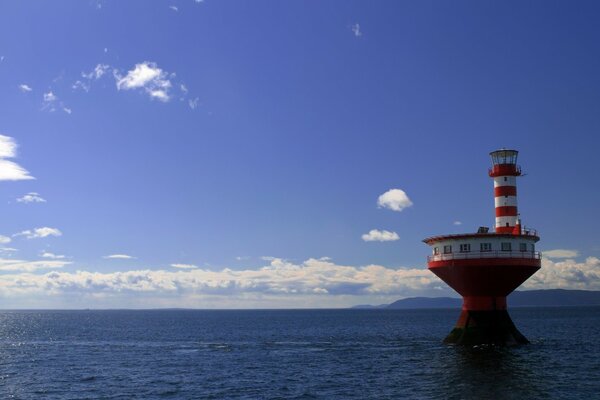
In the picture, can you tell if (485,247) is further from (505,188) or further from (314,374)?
(314,374)

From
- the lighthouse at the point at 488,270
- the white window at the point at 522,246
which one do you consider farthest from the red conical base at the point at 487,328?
the white window at the point at 522,246

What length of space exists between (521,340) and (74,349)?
53.5 meters

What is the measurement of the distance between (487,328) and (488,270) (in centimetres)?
564

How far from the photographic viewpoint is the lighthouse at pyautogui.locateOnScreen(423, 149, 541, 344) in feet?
172

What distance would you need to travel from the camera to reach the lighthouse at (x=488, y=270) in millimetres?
52312

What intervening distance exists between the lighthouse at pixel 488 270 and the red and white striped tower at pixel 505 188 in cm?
10

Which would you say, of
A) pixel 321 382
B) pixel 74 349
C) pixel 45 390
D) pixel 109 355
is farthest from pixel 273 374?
pixel 74 349

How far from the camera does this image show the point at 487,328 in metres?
53.1

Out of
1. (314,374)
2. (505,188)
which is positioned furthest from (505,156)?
(314,374)

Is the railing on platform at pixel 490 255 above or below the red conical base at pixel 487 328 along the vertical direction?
above

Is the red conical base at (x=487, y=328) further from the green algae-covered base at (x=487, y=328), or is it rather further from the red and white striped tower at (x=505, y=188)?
the red and white striped tower at (x=505, y=188)

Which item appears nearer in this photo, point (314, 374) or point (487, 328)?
point (314, 374)

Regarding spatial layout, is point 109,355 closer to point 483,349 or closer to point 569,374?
point 483,349

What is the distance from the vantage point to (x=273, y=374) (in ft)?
150
